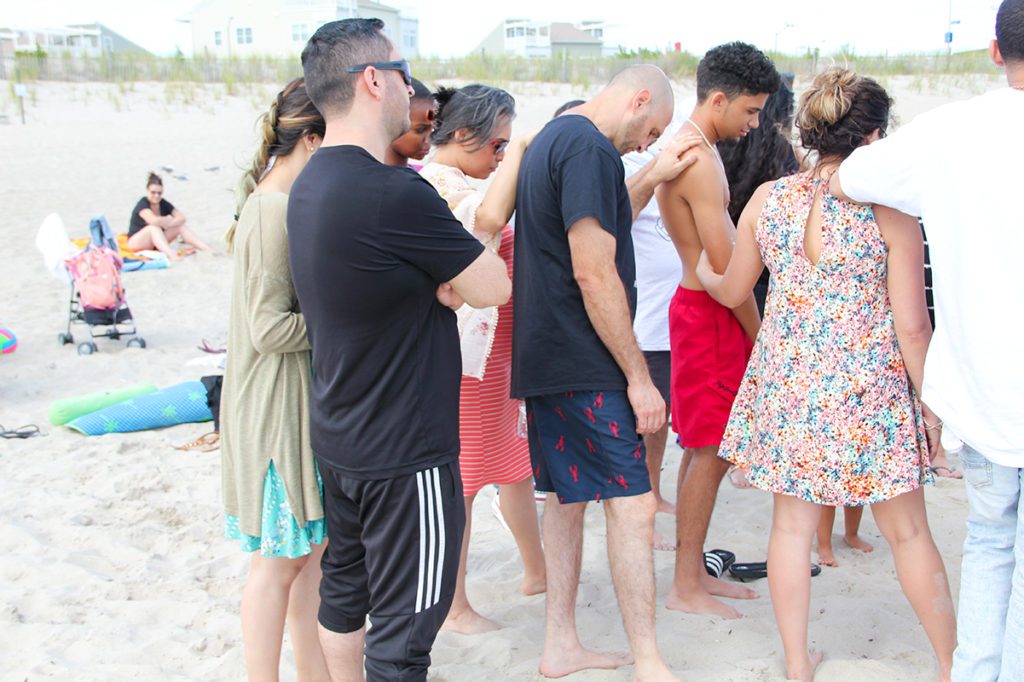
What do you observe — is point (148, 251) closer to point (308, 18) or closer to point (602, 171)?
point (602, 171)

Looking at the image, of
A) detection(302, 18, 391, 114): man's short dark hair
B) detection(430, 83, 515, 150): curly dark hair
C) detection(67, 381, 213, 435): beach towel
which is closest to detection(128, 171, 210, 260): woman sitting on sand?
detection(67, 381, 213, 435): beach towel

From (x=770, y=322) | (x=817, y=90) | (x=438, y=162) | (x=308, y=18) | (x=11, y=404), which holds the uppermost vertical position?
(x=308, y=18)

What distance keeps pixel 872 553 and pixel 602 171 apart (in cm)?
230

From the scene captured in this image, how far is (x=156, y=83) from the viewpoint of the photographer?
23.9 m

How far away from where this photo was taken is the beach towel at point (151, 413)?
5836 millimetres

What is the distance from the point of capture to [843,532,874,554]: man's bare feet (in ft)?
13.1

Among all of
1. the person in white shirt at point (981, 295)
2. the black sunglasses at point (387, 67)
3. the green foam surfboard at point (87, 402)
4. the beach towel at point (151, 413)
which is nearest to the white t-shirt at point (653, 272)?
the person in white shirt at point (981, 295)

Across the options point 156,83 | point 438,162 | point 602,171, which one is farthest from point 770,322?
point 156,83

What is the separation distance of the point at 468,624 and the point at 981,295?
2.12 meters

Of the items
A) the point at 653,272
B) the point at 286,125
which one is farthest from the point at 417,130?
the point at 653,272

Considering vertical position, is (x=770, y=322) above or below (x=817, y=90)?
below

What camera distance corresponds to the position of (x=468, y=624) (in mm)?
3455

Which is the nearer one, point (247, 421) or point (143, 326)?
point (247, 421)

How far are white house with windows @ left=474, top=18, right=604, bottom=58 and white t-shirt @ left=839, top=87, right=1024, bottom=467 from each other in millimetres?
54983
